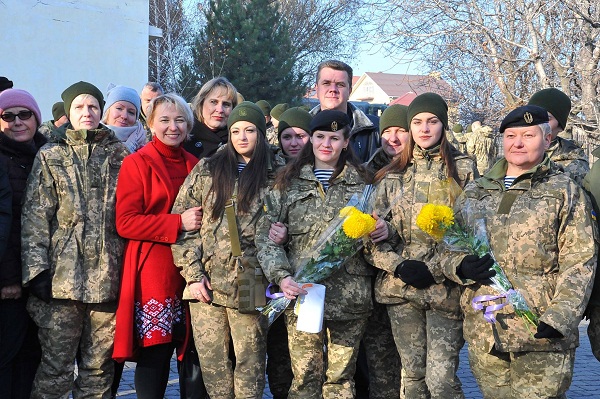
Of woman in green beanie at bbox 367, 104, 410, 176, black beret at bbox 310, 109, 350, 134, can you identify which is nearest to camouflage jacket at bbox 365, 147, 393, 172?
woman in green beanie at bbox 367, 104, 410, 176

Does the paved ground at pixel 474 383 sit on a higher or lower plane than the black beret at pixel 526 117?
lower

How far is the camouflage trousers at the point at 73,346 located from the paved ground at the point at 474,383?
1.22 metres

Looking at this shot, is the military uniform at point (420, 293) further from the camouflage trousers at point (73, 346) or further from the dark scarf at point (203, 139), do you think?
the camouflage trousers at point (73, 346)

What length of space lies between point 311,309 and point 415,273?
68 cm

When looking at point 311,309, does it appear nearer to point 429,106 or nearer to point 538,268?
point 538,268

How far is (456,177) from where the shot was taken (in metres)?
5.15

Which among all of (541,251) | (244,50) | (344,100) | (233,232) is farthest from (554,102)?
(244,50)

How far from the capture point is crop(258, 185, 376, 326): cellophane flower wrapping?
15.7 ft

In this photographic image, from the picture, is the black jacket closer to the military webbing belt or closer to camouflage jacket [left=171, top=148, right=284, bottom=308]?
camouflage jacket [left=171, top=148, right=284, bottom=308]

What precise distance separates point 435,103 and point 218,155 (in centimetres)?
148

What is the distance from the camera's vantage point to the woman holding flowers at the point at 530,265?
14.4 ft

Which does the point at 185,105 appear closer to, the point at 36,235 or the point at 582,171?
the point at 36,235

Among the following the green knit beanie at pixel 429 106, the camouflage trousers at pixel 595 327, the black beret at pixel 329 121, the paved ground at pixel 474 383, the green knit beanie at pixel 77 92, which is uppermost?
the green knit beanie at pixel 77 92

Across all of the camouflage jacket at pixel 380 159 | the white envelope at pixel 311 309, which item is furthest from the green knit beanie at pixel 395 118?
the white envelope at pixel 311 309
